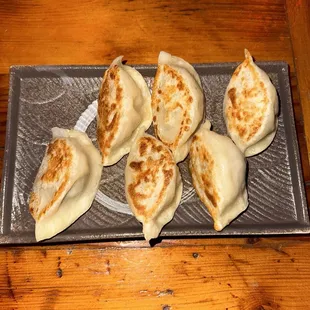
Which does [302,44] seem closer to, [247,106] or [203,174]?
[247,106]

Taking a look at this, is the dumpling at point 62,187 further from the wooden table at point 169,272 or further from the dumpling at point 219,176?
the dumpling at point 219,176

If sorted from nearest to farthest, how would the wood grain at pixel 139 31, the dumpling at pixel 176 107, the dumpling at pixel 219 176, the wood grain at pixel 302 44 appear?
the dumpling at pixel 219 176, the dumpling at pixel 176 107, the wood grain at pixel 302 44, the wood grain at pixel 139 31

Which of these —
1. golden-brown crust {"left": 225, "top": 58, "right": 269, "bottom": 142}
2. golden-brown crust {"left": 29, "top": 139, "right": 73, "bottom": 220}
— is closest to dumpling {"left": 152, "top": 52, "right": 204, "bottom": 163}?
golden-brown crust {"left": 225, "top": 58, "right": 269, "bottom": 142}

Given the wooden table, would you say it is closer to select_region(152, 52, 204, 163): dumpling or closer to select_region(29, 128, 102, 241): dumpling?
select_region(29, 128, 102, 241): dumpling

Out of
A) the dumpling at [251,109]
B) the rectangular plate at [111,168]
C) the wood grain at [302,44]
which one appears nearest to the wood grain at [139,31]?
the wood grain at [302,44]

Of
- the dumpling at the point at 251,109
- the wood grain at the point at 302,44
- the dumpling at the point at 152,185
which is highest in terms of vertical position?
the wood grain at the point at 302,44
